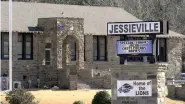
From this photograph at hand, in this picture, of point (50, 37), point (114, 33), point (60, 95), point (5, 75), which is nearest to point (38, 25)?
point (50, 37)

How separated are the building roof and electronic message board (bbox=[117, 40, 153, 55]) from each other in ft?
76.5

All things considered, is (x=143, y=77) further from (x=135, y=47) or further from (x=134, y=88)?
(x=135, y=47)

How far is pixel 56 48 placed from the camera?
4900 cm

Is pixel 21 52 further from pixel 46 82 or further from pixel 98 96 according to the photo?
pixel 98 96

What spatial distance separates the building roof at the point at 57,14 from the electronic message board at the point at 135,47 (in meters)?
23.3

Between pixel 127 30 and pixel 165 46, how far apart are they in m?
31.7

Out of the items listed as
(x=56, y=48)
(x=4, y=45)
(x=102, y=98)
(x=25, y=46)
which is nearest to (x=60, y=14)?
(x=56, y=48)

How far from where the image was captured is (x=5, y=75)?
47375mm

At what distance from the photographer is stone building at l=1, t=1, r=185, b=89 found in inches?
1901

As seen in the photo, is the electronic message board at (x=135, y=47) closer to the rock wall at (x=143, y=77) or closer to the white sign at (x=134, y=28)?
the white sign at (x=134, y=28)

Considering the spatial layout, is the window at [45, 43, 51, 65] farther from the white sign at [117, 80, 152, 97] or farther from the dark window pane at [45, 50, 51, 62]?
the white sign at [117, 80, 152, 97]

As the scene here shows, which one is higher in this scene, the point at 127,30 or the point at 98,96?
the point at 127,30

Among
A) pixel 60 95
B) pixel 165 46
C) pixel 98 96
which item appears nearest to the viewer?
pixel 98 96

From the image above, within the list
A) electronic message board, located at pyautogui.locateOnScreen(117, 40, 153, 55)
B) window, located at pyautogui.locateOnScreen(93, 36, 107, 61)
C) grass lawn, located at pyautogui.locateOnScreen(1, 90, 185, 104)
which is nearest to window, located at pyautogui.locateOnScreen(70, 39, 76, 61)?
window, located at pyautogui.locateOnScreen(93, 36, 107, 61)
